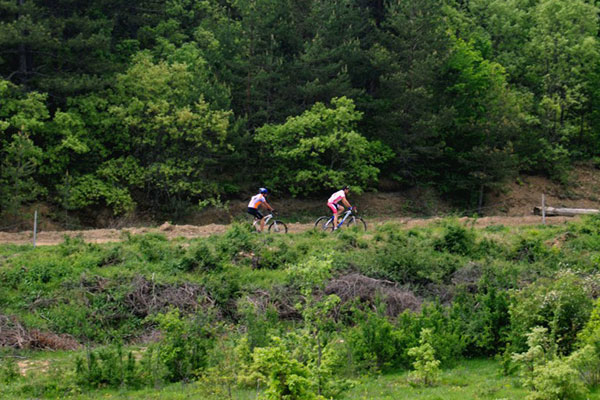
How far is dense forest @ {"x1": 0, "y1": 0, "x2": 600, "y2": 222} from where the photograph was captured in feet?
116

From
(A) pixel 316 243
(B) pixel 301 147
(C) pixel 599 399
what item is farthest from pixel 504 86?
(C) pixel 599 399

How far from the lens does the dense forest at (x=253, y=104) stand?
3547 centimetres

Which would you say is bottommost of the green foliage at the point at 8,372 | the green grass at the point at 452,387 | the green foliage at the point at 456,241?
the green foliage at the point at 8,372

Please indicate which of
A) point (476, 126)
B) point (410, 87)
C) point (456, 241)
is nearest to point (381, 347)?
point (456, 241)

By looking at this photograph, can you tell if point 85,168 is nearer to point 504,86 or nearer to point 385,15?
point 385,15

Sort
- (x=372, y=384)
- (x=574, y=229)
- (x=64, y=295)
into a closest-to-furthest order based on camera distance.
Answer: (x=372, y=384), (x=64, y=295), (x=574, y=229)

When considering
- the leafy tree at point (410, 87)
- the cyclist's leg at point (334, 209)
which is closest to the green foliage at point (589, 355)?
the cyclist's leg at point (334, 209)

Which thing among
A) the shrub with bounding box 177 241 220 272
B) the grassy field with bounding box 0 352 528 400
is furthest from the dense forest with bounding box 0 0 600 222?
the grassy field with bounding box 0 352 528 400

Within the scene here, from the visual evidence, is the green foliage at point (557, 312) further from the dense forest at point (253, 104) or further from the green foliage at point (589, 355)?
the dense forest at point (253, 104)

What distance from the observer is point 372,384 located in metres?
13.8

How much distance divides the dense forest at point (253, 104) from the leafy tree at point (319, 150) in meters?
0.12

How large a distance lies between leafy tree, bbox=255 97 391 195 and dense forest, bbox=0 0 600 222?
0.41ft

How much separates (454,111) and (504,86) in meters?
7.23

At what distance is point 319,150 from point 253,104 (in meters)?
5.28
